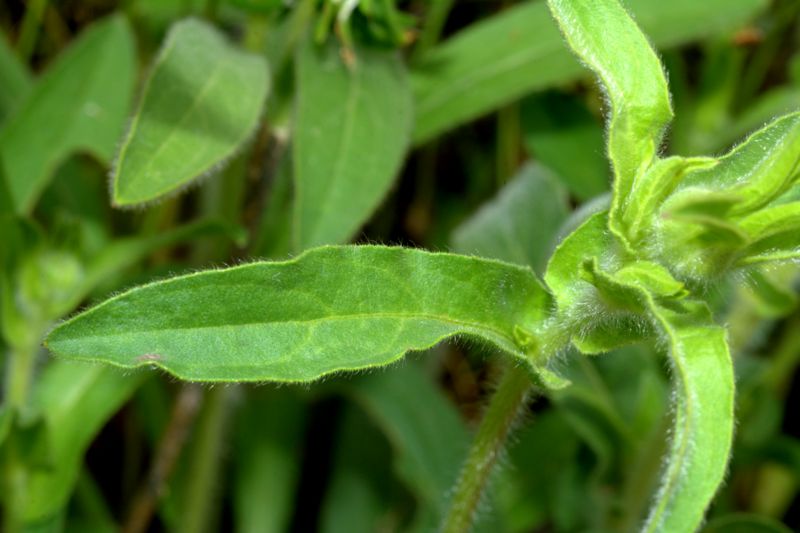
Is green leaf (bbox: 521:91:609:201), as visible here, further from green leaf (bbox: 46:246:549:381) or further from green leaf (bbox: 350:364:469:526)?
green leaf (bbox: 46:246:549:381)

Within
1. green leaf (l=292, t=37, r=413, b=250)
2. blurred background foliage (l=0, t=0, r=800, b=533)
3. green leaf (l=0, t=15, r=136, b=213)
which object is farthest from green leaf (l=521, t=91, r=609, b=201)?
green leaf (l=0, t=15, r=136, b=213)

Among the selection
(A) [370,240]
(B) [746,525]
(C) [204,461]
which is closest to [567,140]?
(A) [370,240]

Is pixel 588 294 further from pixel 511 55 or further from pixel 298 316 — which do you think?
pixel 511 55

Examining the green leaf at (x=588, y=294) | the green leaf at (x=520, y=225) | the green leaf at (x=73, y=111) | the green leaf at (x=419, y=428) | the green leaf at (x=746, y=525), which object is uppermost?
the green leaf at (x=588, y=294)

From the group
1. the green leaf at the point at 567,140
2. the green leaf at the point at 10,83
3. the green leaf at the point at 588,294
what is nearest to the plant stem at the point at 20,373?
the green leaf at the point at 10,83

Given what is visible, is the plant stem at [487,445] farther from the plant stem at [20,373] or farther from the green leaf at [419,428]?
the plant stem at [20,373]

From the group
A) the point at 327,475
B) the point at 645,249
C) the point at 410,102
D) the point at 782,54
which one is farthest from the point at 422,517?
the point at 782,54
